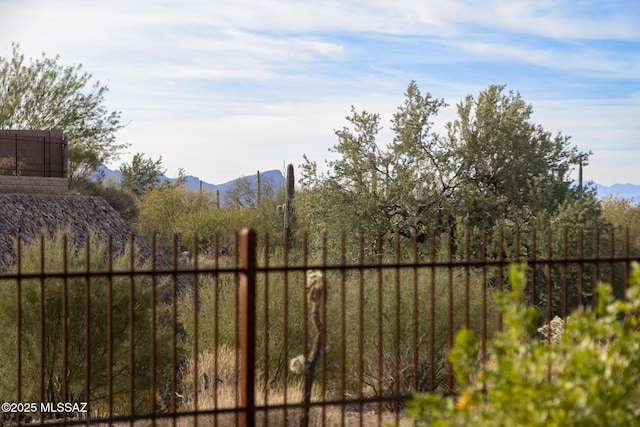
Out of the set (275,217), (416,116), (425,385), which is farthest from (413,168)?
(275,217)

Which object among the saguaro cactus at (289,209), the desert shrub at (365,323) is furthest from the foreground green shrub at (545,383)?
the saguaro cactus at (289,209)

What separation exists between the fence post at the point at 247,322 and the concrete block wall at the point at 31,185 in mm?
20635

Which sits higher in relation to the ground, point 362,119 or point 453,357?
point 362,119

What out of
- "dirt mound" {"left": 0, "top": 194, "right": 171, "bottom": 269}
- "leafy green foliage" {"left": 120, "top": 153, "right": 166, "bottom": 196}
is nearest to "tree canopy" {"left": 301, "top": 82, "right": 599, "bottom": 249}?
"dirt mound" {"left": 0, "top": 194, "right": 171, "bottom": 269}

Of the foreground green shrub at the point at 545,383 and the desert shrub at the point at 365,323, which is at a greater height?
the foreground green shrub at the point at 545,383

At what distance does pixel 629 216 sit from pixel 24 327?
32914mm

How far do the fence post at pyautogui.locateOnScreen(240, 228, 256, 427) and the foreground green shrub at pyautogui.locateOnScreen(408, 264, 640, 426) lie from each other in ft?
4.87

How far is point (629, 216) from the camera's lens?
38.9 m

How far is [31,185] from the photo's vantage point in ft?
83.6

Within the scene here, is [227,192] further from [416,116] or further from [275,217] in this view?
[416,116]

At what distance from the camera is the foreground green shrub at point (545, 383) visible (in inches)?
142

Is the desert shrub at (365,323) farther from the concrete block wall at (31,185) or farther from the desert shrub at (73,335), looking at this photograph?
the concrete block wall at (31,185)

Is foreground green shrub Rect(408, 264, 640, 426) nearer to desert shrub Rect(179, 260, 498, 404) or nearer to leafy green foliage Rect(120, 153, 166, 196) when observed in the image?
desert shrub Rect(179, 260, 498, 404)

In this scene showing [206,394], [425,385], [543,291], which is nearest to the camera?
[206,394]
